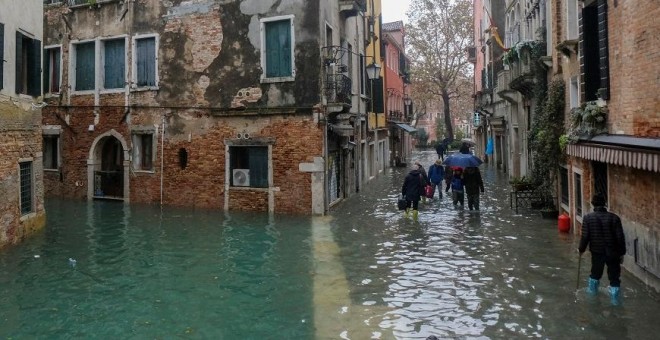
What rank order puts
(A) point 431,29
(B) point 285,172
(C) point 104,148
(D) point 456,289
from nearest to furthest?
(D) point 456,289 → (B) point 285,172 → (C) point 104,148 → (A) point 431,29

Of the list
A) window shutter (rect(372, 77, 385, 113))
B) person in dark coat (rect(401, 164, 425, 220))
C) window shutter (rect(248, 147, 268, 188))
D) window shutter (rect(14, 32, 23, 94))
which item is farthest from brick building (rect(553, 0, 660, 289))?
window shutter (rect(372, 77, 385, 113))

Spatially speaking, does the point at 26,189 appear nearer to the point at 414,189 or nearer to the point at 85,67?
the point at 85,67

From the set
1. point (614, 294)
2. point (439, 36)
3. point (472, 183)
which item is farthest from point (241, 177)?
point (439, 36)

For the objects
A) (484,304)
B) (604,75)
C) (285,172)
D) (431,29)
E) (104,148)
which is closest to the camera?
(484,304)

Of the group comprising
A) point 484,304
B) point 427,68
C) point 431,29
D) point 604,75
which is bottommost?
point 484,304

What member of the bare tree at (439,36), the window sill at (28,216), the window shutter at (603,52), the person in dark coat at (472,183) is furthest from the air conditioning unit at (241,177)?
the bare tree at (439,36)

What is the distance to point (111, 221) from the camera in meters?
14.6

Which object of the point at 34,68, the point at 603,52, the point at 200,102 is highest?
the point at 34,68

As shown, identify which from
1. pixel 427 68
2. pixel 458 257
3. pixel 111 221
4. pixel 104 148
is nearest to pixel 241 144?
pixel 111 221

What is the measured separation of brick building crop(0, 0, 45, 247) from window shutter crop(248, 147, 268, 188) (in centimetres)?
580

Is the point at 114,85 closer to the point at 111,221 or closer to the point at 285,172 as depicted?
the point at 111,221

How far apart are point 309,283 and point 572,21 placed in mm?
8558

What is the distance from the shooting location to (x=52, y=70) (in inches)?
743

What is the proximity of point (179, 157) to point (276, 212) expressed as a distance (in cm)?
393
